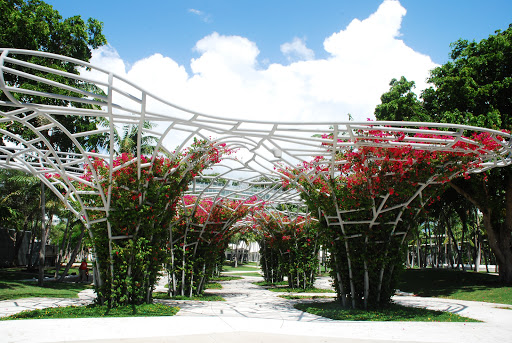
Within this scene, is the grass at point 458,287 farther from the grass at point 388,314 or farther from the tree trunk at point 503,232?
the grass at point 388,314

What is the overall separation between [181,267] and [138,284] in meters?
3.68

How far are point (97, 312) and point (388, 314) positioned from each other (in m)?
6.32

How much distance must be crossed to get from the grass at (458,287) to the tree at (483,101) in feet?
4.30

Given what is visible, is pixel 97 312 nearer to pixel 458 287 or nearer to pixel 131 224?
pixel 131 224

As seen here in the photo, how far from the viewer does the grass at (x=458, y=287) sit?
42.6ft

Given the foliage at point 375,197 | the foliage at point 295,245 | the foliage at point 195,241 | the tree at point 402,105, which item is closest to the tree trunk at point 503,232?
the tree at point 402,105

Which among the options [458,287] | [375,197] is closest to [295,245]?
[458,287]

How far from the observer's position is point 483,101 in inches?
533

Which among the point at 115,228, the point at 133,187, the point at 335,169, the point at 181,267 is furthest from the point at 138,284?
the point at 335,169

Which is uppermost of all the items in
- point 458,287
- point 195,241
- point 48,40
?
point 48,40

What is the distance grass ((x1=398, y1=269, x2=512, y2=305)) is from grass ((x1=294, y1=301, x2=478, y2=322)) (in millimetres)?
3872

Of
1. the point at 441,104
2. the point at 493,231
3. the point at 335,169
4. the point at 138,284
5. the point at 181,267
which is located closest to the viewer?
the point at 138,284

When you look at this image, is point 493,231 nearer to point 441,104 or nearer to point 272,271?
point 441,104

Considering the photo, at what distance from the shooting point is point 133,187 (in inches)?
328
